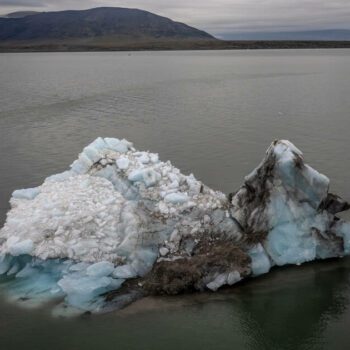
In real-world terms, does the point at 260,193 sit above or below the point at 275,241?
above

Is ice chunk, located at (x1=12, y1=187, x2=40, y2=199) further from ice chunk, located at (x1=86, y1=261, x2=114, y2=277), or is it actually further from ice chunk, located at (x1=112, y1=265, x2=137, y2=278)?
Answer: ice chunk, located at (x1=112, y1=265, x2=137, y2=278)

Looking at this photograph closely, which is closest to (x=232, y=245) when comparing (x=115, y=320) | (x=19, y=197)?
(x=115, y=320)

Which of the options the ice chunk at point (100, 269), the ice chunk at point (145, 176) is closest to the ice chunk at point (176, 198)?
the ice chunk at point (145, 176)

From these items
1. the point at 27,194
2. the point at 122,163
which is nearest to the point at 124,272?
the point at 122,163

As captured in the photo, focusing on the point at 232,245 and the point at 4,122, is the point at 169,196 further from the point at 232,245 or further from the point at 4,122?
the point at 4,122

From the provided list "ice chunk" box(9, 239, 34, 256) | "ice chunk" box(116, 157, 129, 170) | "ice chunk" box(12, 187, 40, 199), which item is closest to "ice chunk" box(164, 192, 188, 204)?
"ice chunk" box(116, 157, 129, 170)

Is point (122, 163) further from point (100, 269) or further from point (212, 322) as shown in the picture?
point (212, 322)

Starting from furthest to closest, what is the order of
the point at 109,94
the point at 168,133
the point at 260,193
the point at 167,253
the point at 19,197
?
1. the point at 109,94
2. the point at 168,133
3. the point at 19,197
4. the point at 260,193
5. the point at 167,253

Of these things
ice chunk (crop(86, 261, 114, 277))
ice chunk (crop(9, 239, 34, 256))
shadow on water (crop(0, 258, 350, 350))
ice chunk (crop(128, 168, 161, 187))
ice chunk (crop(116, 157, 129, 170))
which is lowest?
shadow on water (crop(0, 258, 350, 350))
